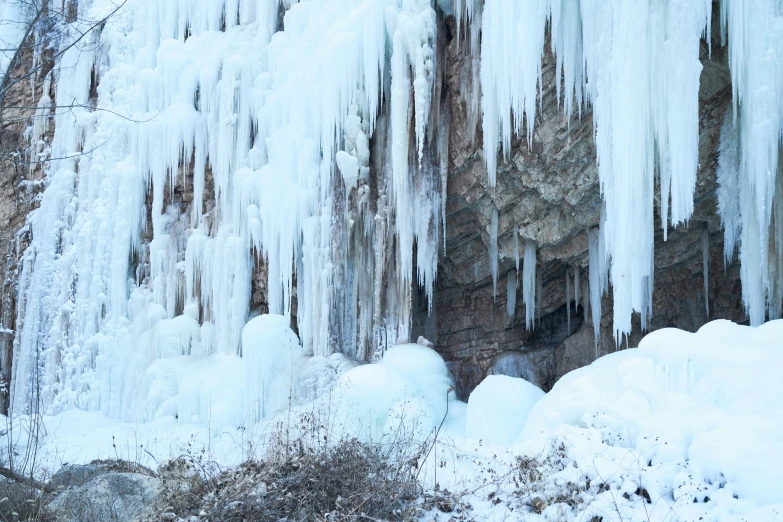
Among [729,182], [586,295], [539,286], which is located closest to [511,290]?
[539,286]

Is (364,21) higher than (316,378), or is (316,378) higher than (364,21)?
(364,21)

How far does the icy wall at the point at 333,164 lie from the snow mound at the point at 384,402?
137cm

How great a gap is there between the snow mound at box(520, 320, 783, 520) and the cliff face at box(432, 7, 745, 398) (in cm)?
232

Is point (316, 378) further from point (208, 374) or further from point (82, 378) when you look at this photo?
point (82, 378)

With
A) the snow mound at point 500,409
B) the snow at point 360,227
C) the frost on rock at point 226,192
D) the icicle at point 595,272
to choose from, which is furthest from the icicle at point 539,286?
the snow mound at point 500,409

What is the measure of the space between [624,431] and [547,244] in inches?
193

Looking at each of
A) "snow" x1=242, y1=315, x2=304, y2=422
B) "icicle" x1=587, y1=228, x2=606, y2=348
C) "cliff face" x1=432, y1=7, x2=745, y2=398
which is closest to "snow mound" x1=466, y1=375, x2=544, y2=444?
"icicle" x1=587, y1=228, x2=606, y2=348

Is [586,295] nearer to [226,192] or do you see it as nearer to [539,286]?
[539,286]

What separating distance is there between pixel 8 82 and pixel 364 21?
15.1ft

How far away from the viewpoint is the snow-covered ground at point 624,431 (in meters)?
4.51

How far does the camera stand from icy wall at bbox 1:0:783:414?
7.33 m

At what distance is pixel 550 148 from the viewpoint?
8.87 meters

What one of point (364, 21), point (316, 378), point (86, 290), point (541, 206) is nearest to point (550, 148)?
point (541, 206)

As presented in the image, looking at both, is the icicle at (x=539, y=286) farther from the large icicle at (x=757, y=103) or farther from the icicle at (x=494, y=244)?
the large icicle at (x=757, y=103)
